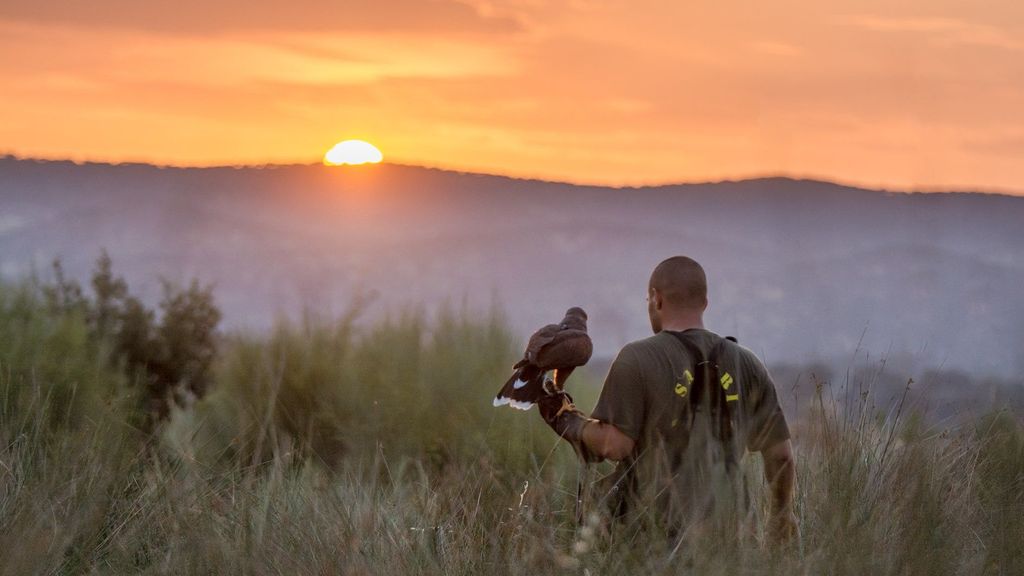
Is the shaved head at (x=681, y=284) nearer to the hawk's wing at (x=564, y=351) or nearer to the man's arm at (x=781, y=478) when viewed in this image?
the hawk's wing at (x=564, y=351)

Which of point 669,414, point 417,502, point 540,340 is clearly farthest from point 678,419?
point 417,502

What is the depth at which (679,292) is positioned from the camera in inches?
214

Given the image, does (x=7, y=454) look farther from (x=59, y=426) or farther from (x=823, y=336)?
(x=823, y=336)

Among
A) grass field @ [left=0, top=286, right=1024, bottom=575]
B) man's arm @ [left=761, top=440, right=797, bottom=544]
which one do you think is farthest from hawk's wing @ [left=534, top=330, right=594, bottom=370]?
man's arm @ [left=761, top=440, right=797, bottom=544]

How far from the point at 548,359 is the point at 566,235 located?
80753mm

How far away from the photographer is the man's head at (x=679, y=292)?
5.43 meters

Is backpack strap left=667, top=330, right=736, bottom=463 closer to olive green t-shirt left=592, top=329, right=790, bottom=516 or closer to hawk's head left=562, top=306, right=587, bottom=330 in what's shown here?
olive green t-shirt left=592, top=329, right=790, bottom=516

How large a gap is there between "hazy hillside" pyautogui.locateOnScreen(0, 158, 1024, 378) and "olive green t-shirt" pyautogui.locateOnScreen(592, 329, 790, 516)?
144 feet

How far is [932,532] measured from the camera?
555 cm

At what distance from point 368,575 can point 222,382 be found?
23.4 feet

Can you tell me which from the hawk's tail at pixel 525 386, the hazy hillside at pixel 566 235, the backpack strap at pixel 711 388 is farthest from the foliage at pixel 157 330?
the hazy hillside at pixel 566 235

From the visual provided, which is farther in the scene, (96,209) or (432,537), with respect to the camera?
(96,209)

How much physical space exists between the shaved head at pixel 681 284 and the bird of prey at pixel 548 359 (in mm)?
351

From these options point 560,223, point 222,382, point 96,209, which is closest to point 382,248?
point 96,209
